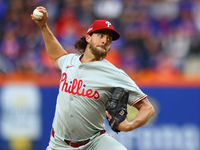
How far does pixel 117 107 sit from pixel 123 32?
6.34 metres

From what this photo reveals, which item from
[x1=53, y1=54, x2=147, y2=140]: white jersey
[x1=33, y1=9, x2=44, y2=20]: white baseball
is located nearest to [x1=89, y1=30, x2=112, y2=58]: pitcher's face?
[x1=53, y1=54, x2=147, y2=140]: white jersey

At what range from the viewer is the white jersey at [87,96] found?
14.0ft

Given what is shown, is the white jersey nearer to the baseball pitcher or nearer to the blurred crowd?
the baseball pitcher

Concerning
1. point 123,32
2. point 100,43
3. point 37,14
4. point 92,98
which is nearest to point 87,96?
point 92,98

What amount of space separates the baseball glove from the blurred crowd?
486 centimetres

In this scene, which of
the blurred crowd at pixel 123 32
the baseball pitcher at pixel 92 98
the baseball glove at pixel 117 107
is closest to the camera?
the baseball glove at pixel 117 107

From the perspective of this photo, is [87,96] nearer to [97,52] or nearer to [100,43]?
[97,52]

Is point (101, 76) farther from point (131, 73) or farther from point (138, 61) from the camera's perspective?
point (138, 61)

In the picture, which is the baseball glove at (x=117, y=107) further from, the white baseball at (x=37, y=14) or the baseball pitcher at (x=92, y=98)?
the white baseball at (x=37, y=14)

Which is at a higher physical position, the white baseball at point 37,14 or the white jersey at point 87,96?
the white baseball at point 37,14

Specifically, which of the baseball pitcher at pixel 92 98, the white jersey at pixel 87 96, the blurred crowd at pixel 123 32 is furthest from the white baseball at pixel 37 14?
the blurred crowd at pixel 123 32

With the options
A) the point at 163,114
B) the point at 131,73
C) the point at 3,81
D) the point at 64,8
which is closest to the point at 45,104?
the point at 3,81

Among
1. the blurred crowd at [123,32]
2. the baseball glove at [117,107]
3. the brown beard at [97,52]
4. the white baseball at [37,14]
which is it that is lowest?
the baseball glove at [117,107]

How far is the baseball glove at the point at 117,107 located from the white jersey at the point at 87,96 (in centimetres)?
19
